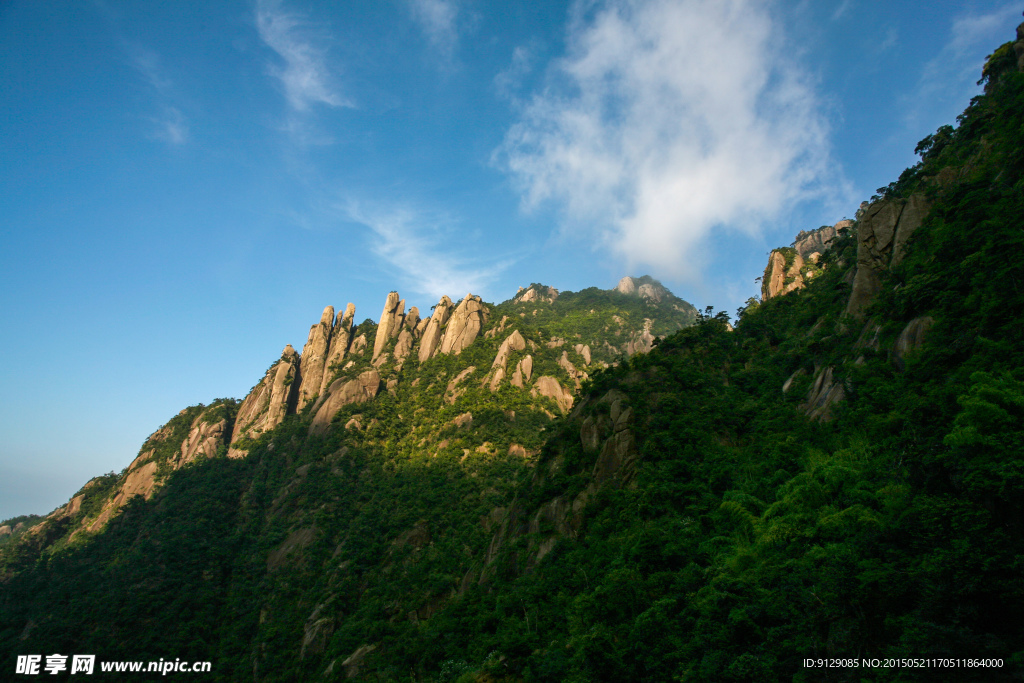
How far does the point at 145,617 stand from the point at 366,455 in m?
30.1

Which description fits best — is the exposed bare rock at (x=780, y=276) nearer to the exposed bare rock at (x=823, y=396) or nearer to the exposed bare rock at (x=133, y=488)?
the exposed bare rock at (x=823, y=396)

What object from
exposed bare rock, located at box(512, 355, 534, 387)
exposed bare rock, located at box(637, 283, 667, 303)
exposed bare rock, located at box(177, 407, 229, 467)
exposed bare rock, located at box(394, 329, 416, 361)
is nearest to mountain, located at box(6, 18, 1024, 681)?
exposed bare rock, located at box(512, 355, 534, 387)

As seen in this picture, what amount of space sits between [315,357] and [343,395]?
19329 millimetres

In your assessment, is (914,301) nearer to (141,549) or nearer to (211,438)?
(141,549)

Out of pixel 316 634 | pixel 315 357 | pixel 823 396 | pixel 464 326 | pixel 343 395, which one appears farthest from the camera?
pixel 315 357

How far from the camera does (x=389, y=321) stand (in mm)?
99688

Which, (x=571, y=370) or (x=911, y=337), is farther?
(x=571, y=370)

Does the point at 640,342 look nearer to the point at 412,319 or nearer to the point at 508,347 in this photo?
the point at 508,347

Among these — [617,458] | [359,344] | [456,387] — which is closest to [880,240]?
[617,458]

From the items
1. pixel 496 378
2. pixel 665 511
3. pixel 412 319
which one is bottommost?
pixel 665 511

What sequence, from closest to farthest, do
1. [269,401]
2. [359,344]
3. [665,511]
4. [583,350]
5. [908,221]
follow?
[665,511] < [908,221] < [269,401] < [359,344] < [583,350]

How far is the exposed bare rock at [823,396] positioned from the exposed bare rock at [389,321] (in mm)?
80601

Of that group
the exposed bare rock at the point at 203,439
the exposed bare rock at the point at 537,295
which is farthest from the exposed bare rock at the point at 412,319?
the exposed bare rock at the point at 537,295

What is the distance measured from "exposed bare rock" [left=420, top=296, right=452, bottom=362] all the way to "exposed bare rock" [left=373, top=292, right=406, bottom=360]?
6.64m
